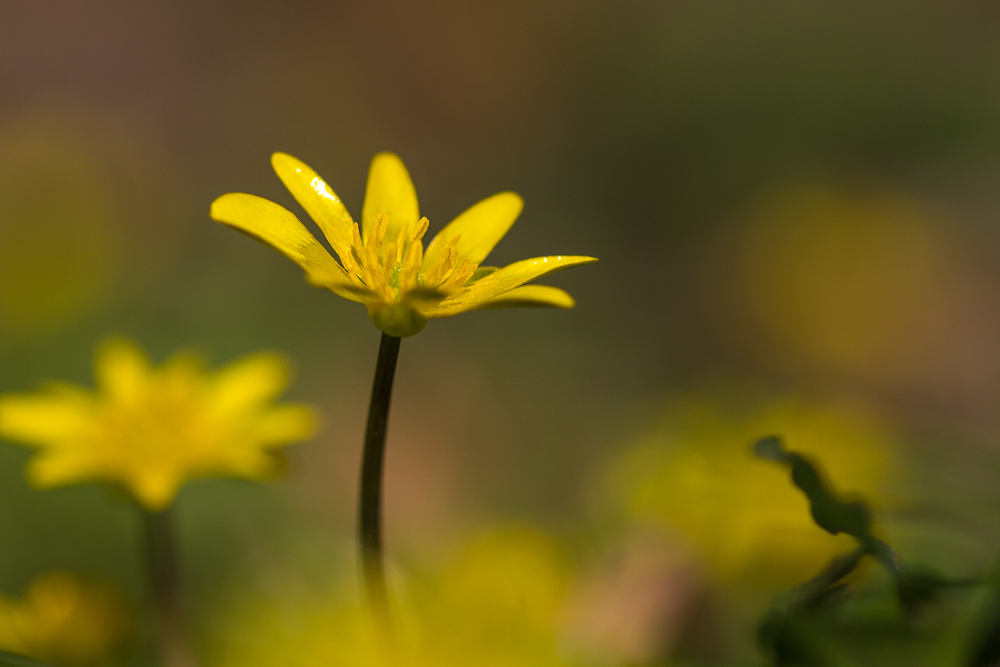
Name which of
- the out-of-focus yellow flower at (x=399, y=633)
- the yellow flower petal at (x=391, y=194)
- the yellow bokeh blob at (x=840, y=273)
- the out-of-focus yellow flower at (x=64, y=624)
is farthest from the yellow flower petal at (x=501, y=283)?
the yellow bokeh blob at (x=840, y=273)

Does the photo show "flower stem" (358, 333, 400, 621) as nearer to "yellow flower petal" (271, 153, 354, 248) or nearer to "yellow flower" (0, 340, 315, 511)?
"yellow flower petal" (271, 153, 354, 248)

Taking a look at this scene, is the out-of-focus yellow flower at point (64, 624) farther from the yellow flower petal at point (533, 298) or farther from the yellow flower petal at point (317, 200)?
the yellow flower petal at point (533, 298)

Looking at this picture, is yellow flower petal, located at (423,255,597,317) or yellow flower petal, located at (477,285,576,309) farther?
yellow flower petal, located at (423,255,597,317)

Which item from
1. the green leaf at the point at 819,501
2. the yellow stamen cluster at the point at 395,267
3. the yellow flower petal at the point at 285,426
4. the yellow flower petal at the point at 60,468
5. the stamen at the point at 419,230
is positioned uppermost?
the stamen at the point at 419,230

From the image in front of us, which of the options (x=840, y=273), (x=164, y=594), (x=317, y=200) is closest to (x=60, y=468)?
(x=164, y=594)

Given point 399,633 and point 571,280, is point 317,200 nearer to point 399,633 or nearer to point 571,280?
point 399,633

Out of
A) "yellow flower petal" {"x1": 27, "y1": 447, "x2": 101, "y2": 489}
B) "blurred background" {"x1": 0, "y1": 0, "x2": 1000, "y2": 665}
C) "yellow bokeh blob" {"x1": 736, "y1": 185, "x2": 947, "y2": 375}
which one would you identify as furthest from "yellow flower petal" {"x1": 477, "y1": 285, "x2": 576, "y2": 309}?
"yellow bokeh blob" {"x1": 736, "y1": 185, "x2": 947, "y2": 375}
